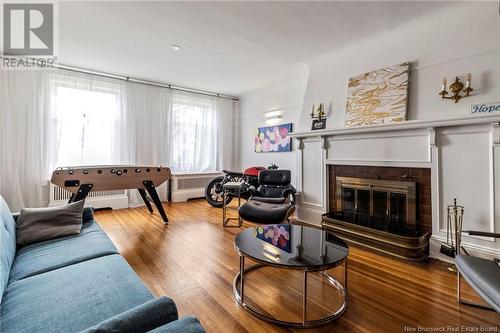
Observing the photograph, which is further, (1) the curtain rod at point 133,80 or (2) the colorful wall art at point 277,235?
(1) the curtain rod at point 133,80

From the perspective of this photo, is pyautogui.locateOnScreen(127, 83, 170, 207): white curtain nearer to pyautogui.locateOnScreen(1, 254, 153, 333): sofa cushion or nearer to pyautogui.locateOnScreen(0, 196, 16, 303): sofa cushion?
pyautogui.locateOnScreen(0, 196, 16, 303): sofa cushion

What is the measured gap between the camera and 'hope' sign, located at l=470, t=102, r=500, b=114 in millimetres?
2240

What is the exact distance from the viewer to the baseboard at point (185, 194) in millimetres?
5410

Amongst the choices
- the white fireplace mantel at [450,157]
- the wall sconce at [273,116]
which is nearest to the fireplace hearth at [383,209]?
the white fireplace mantel at [450,157]

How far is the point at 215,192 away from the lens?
502 centimetres

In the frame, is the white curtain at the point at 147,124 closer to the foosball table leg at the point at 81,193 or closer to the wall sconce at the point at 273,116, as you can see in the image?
the foosball table leg at the point at 81,193

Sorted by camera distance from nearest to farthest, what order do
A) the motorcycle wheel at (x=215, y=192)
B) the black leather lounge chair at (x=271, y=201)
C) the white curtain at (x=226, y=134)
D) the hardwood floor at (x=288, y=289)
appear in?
the hardwood floor at (x=288, y=289) < the black leather lounge chair at (x=271, y=201) < the motorcycle wheel at (x=215, y=192) < the white curtain at (x=226, y=134)

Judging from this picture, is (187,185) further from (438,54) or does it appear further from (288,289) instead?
(438,54)

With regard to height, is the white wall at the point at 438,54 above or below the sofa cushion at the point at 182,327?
above

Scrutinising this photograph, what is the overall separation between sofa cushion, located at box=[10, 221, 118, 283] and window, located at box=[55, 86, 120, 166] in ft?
9.92

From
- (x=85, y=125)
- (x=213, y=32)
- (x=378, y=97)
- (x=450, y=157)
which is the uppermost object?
(x=213, y=32)

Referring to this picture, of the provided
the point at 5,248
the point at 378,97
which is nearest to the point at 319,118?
the point at 378,97

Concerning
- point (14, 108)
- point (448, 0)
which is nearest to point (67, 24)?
point (14, 108)

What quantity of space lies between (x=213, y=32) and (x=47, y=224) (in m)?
2.74
